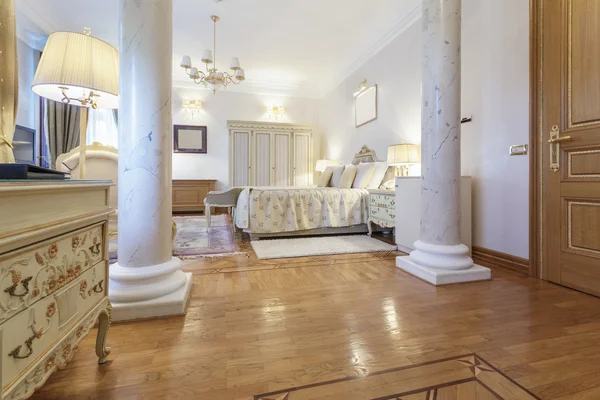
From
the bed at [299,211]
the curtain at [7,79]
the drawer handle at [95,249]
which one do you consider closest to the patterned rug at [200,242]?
the bed at [299,211]

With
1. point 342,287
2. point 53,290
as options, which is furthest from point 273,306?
point 53,290

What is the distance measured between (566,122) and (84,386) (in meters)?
3.03

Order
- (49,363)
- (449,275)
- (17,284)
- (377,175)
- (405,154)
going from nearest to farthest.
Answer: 1. (17,284)
2. (49,363)
3. (449,275)
4. (405,154)
5. (377,175)

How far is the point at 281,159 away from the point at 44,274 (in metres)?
6.51

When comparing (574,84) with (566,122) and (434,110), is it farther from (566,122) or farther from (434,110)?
(434,110)

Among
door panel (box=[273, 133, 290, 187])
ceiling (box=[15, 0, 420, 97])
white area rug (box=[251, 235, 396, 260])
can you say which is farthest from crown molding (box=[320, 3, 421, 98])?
white area rug (box=[251, 235, 396, 260])

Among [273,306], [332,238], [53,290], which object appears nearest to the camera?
[53,290]

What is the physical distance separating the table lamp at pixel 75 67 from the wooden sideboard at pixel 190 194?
5.22m

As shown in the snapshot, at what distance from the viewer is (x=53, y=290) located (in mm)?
777

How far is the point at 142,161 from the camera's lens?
1567mm

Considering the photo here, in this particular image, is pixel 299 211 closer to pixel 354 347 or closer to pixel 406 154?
pixel 406 154

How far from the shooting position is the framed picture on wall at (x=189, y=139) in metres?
6.78

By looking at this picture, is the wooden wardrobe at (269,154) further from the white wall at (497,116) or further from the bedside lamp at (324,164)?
the white wall at (497,116)

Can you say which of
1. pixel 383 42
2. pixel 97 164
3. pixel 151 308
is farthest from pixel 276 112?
pixel 151 308
